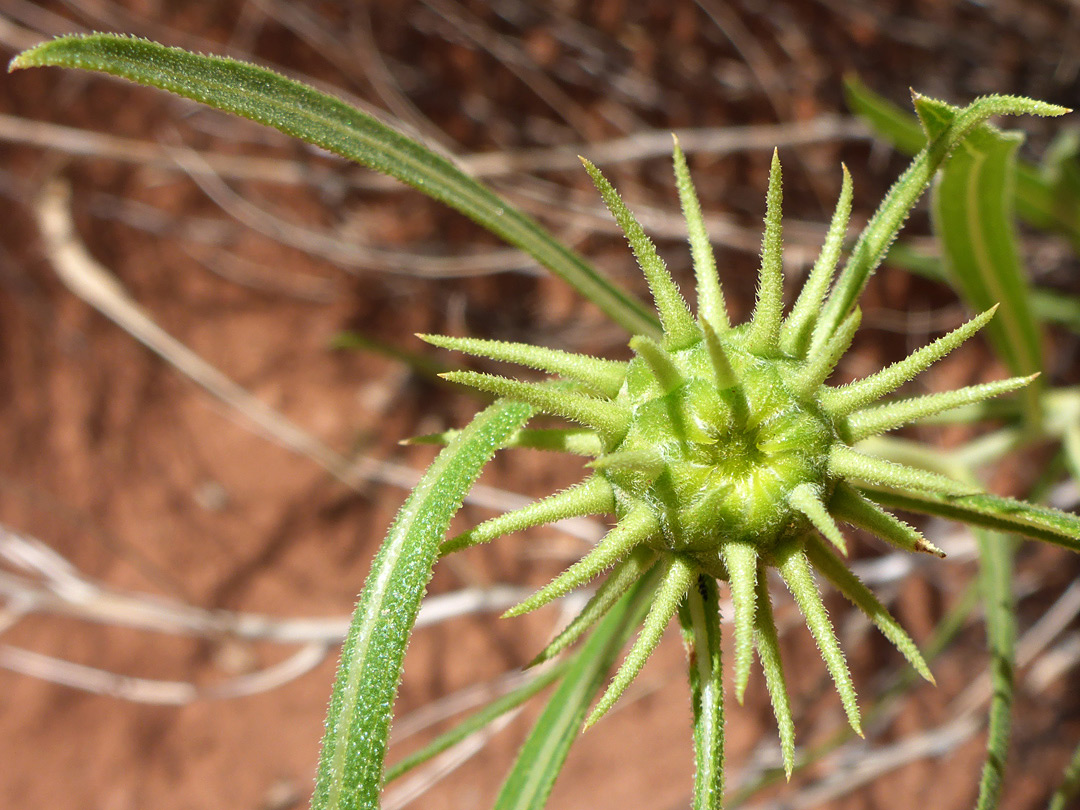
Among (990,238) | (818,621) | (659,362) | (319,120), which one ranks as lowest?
(818,621)

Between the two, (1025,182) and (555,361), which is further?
(1025,182)

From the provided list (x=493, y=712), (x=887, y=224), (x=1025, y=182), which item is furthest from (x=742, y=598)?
(x=1025, y=182)

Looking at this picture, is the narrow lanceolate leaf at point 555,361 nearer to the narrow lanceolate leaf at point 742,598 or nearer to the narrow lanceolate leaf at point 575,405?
the narrow lanceolate leaf at point 575,405

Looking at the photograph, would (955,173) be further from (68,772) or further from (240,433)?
(68,772)

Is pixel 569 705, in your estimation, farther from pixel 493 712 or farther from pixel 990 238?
pixel 990 238

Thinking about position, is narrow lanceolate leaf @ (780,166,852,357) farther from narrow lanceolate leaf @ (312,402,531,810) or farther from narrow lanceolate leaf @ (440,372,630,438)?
narrow lanceolate leaf @ (312,402,531,810)

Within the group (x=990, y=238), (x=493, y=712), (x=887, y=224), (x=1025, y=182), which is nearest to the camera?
(x=887, y=224)

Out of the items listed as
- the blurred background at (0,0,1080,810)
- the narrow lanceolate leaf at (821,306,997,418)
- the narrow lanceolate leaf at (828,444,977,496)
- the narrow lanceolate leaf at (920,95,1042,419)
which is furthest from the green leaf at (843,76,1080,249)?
the narrow lanceolate leaf at (828,444,977,496)
